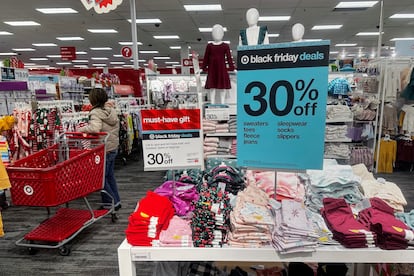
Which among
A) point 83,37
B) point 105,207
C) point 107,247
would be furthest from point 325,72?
point 83,37

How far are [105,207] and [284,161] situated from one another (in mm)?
3257

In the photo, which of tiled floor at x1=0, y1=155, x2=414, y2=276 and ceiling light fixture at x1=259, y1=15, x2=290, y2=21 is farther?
ceiling light fixture at x1=259, y1=15, x2=290, y2=21

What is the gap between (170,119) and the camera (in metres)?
1.67

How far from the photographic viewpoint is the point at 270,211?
57.4 inches

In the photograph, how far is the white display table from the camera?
124cm

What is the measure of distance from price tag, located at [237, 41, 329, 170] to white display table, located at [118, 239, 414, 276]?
0.41 m

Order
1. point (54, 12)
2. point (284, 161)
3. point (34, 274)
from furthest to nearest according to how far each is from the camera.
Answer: point (54, 12), point (34, 274), point (284, 161)

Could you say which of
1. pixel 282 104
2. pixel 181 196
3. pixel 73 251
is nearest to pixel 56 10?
pixel 73 251

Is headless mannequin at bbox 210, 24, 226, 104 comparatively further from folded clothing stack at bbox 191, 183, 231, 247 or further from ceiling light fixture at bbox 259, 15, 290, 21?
ceiling light fixture at bbox 259, 15, 290, 21

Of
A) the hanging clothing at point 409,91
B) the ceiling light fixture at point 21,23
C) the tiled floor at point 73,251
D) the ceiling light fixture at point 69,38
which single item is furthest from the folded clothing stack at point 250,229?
the ceiling light fixture at point 69,38

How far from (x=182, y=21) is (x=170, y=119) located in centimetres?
919

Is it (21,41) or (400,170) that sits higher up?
(21,41)

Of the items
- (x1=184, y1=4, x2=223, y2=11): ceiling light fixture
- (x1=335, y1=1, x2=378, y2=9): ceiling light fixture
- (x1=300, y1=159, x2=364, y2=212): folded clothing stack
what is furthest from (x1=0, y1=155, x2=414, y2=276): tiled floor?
(x1=184, y1=4, x2=223, y2=11): ceiling light fixture

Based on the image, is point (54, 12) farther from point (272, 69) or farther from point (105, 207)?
point (272, 69)
